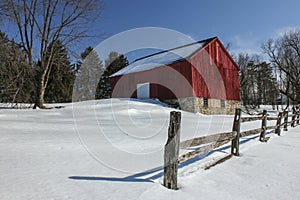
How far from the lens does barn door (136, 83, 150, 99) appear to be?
2009 centimetres

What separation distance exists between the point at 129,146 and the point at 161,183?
7.49ft

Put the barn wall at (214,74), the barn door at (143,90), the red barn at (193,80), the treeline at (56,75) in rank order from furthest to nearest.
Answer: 1. the barn door at (143,90)
2. the barn wall at (214,74)
3. the red barn at (193,80)
4. the treeline at (56,75)

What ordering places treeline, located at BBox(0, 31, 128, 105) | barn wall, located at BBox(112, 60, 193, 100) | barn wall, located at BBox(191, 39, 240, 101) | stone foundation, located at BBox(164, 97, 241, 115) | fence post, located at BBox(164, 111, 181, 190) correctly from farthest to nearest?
barn wall, located at BBox(191, 39, 240, 101)
barn wall, located at BBox(112, 60, 193, 100)
stone foundation, located at BBox(164, 97, 241, 115)
treeline, located at BBox(0, 31, 128, 105)
fence post, located at BBox(164, 111, 181, 190)

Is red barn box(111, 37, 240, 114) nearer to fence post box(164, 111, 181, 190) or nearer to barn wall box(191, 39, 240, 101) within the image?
barn wall box(191, 39, 240, 101)

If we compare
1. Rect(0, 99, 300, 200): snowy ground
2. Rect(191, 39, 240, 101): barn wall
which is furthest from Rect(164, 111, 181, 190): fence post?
Rect(191, 39, 240, 101): barn wall

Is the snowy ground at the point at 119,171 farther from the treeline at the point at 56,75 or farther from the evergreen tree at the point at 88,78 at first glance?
the evergreen tree at the point at 88,78

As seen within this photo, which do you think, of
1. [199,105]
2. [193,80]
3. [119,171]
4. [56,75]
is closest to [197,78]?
[193,80]

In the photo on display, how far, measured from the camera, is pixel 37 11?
1367 cm

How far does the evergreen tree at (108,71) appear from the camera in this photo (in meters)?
35.6

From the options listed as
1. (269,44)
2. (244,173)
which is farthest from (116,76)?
(269,44)

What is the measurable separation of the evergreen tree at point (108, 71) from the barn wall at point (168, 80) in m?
14.4

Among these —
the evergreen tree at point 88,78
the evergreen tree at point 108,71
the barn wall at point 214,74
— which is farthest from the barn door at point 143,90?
the evergreen tree at point 88,78

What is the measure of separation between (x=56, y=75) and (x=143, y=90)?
38.6ft

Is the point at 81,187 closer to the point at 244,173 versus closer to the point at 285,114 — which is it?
the point at 244,173
